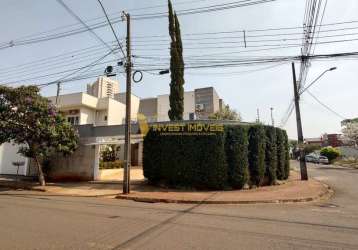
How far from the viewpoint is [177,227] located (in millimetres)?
7578

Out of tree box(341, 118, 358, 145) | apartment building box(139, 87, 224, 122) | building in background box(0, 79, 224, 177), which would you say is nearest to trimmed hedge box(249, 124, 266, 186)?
building in background box(0, 79, 224, 177)

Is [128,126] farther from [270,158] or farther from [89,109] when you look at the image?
[89,109]

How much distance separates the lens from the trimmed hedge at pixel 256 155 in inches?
662

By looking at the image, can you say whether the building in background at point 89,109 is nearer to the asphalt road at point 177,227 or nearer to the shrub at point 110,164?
the shrub at point 110,164

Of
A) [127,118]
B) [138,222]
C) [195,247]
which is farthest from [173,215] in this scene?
[127,118]

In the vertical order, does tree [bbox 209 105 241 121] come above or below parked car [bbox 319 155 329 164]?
above

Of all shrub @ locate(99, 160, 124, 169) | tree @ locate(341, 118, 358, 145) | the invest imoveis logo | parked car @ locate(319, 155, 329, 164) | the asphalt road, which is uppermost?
tree @ locate(341, 118, 358, 145)

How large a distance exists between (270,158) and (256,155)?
1.76 meters

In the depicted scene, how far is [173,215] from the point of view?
939cm

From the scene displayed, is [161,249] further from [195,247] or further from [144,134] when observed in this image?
[144,134]

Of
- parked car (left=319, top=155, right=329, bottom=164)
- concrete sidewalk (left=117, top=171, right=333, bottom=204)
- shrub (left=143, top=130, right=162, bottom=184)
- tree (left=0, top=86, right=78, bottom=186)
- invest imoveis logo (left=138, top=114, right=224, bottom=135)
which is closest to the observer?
concrete sidewalk (left=117, top=171, right=333, bottom=204)

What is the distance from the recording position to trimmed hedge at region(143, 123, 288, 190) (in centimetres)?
1596

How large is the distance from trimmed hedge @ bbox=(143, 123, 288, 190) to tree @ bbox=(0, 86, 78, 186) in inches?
226

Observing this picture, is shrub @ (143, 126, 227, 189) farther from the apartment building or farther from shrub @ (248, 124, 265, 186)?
the apartment building
